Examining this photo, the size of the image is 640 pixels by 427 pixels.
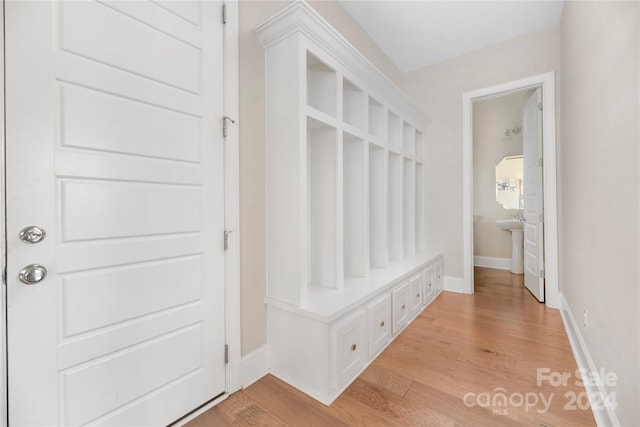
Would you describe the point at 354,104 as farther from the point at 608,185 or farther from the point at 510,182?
the point at 510,182

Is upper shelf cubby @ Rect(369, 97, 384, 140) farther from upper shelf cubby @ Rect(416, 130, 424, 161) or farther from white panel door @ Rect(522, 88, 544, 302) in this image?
white panel door @ Rect(522, 88, 544, 302)

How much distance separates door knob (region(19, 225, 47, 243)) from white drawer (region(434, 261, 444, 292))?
3.31 meters

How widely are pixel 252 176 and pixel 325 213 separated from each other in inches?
23.5

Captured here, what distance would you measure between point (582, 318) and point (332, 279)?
1704 mm

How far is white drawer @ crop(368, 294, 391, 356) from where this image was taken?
6.45ft

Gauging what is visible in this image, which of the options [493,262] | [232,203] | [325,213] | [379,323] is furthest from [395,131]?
[493,262]

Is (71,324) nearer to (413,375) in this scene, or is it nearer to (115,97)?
(115,97)

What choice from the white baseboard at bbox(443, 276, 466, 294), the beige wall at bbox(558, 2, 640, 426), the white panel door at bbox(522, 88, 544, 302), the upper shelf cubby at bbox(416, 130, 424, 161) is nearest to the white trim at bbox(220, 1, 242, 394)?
the beige wall at bbox(558, 2, 640, 426)

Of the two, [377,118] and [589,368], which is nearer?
[589,368]

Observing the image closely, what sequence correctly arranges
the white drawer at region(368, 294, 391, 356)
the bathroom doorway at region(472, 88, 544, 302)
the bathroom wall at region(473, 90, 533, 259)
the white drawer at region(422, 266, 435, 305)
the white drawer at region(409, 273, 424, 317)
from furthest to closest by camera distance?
the bathroom wall at region(473, 90, 533, 259) → the bathroom doorway at region(472, 88, 544, 302) → the white drawer at region(422, 266, 435, 305) → the white drawer at region(409, 273, 424, 317) → the white drawer at region(368, 294, 391, 356)

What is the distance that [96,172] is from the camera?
1164 millimetres

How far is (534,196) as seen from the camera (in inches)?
126

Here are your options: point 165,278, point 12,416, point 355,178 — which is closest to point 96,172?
point 165,278

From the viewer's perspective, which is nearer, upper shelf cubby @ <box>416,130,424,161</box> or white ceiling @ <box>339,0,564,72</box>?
white ceiling @ <box>339,0,564,72</box>
